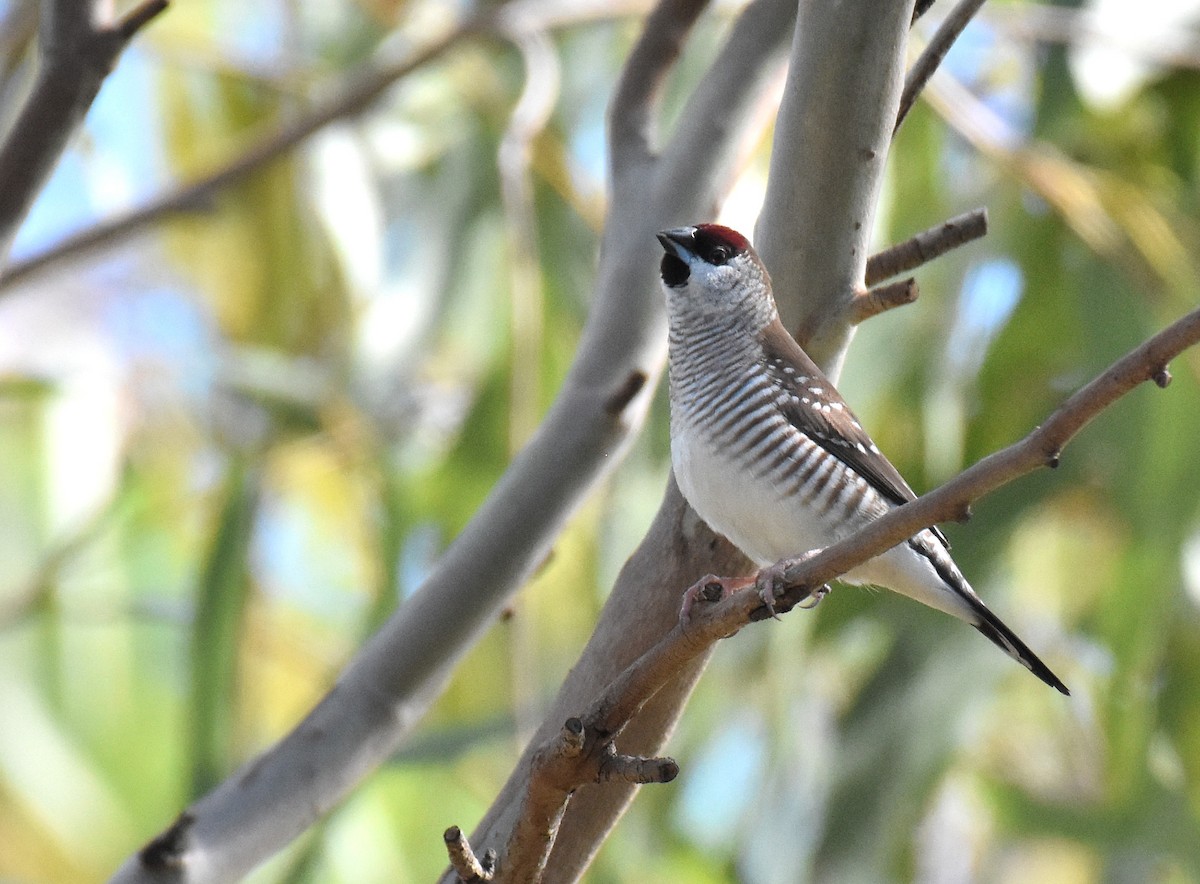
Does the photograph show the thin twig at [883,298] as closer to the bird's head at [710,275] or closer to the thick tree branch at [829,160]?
the thick tree branch at [829,160]

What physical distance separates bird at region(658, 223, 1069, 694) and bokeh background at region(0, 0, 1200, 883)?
46 cm

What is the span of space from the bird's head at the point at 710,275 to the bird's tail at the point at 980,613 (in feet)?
1.42

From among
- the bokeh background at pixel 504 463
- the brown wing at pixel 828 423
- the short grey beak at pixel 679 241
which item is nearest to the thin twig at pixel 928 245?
the brown wing at pixel 828 423

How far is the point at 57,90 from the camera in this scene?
1805mm

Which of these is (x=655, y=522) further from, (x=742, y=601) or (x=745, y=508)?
(x=742, y=601)

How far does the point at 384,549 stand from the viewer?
3145 mm

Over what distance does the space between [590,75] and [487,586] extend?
8.06ft

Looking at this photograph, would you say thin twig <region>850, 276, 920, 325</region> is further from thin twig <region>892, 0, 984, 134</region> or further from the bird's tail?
the bird's tail

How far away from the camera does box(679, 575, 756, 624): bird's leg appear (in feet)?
5.42

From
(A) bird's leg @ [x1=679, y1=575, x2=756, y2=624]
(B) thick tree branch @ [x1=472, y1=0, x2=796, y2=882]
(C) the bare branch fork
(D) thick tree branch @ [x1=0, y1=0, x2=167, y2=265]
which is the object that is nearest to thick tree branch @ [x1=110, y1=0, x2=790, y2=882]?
(B) thick tree branch @ [x1=472, y1=0, x2=796, y2=882]

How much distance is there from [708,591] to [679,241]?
2.48ft

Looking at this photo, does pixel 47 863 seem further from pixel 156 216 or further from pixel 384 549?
pixel 156 216

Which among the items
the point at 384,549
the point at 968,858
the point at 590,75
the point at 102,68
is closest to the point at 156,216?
the point at 384,549

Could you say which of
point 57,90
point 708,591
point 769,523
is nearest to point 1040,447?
point 708,591
